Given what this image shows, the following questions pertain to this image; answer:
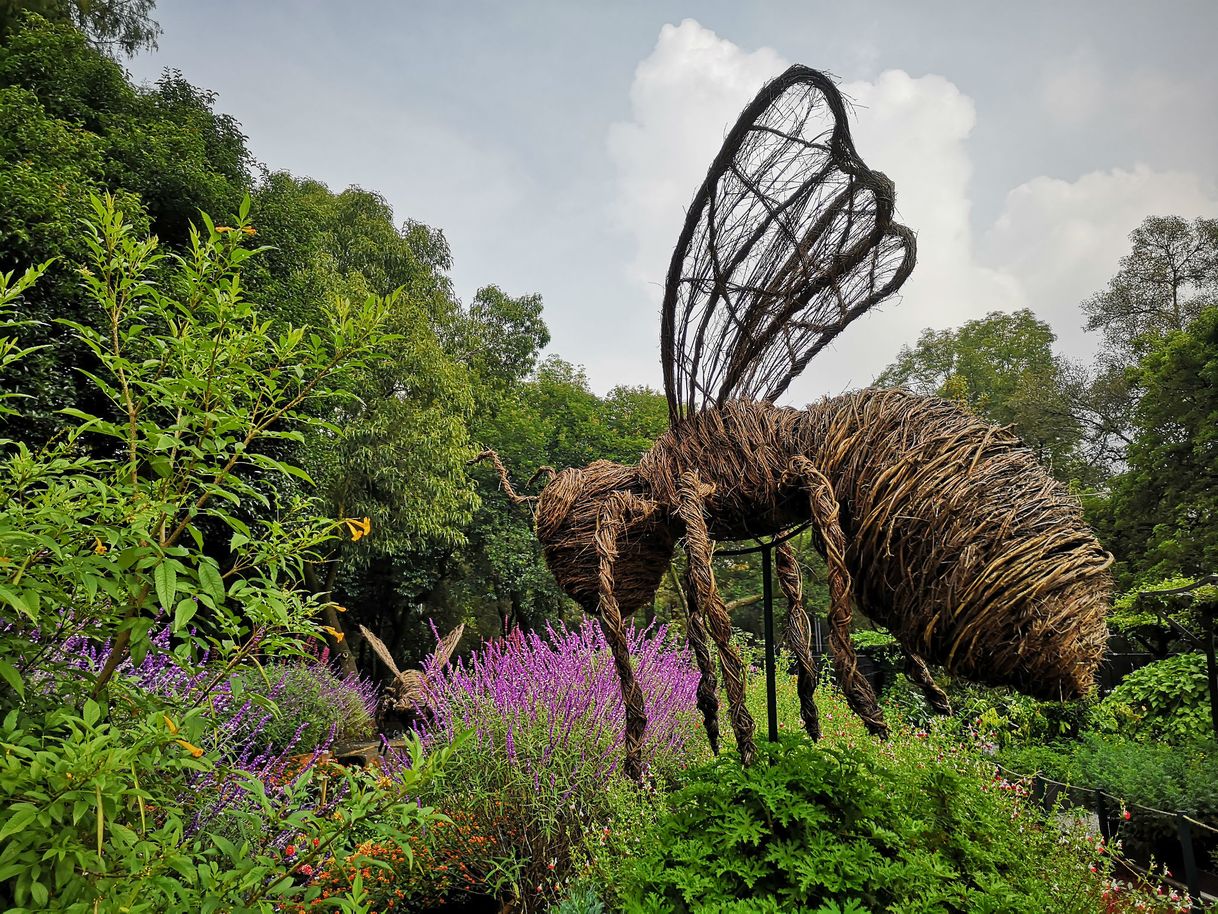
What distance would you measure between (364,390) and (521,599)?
22.8 feet

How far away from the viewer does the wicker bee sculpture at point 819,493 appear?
74.5 inches

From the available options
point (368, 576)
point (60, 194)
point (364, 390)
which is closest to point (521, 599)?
point (368, 576)

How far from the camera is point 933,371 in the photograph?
2453cm

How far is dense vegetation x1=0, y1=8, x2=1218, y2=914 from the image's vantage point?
1.33m

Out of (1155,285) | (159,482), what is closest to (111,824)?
(159,482)

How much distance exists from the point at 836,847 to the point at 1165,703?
8122 millimetres

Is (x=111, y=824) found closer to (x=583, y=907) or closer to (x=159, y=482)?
(x=159, y=482)

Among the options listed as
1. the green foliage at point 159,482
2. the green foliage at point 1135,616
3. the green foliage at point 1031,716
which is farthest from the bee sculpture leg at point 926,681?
the green foliage at point 1135,616

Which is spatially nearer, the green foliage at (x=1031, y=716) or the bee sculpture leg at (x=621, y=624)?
the bee sculpture leg at (x=621, y=624)

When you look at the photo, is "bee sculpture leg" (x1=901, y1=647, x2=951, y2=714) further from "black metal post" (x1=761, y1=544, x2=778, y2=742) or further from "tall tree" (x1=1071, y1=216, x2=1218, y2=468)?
"tall tree" (x1=1071, y1=216, x2=1218, y2=468)

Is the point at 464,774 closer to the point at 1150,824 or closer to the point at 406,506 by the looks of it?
the point at 1150,824

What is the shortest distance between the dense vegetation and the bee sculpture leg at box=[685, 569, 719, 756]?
0.55 m

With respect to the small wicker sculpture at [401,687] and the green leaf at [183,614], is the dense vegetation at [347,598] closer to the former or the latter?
the green leaf at [183,614]

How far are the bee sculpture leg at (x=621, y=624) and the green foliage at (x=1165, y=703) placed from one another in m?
7.13
